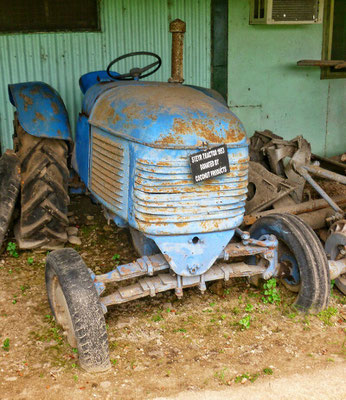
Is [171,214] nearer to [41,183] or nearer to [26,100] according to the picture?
[41,183]

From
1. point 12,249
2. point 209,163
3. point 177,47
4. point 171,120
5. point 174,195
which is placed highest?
point 177,47

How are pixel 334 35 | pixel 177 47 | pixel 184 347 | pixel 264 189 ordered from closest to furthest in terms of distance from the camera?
pixel 184 347
pixel 177 47
pixel 264 189
pixel 334 35

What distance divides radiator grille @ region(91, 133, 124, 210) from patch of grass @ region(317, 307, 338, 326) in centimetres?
153

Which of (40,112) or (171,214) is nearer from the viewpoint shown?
(171,214)

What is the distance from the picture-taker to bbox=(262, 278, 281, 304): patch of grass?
3719mm

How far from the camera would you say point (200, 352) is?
3.17 metres

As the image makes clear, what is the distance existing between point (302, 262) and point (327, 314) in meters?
0.45

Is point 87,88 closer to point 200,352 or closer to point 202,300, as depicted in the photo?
point 202,300

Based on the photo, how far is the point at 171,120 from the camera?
3.10 metres

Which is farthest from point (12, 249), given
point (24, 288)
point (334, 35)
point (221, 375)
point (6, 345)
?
point (334, 35)

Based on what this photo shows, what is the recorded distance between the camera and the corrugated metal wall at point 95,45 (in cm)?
543

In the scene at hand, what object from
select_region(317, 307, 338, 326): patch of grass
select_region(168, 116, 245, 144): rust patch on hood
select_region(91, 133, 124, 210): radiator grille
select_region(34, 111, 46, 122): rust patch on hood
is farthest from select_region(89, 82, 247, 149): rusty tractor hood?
select_region(317, 307, 338, 326): patch of grass

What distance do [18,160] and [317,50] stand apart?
4200 millimetres

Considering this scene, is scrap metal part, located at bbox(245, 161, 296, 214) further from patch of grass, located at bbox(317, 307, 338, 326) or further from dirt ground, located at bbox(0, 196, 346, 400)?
patch of grass, located at bbox(317, 307, 338, 326)
